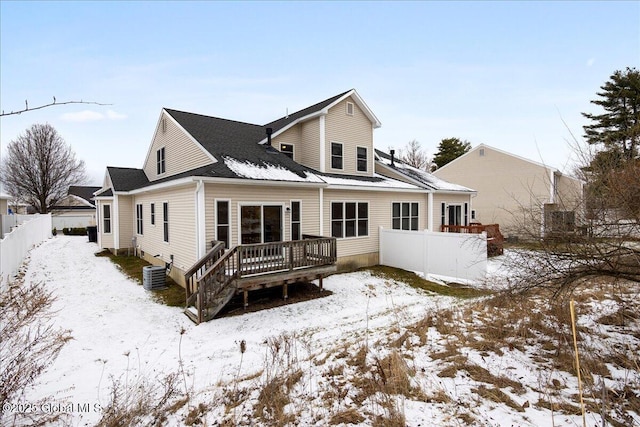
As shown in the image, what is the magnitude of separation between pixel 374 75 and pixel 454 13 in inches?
267

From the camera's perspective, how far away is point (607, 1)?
381 inches

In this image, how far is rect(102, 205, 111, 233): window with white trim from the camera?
56.2 feet

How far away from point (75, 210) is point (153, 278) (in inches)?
1492

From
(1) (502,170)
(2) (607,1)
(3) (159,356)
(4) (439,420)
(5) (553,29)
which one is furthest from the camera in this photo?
(1) (502,170)

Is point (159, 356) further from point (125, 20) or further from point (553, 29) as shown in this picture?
point (553, 29)

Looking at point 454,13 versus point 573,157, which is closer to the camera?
point 573,157

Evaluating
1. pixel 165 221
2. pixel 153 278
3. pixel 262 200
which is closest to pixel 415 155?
pixel 262 200

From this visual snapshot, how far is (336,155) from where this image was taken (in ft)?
46.9

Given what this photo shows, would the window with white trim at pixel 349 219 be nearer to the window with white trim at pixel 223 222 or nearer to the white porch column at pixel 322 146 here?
the white porch column at pixel 322 146

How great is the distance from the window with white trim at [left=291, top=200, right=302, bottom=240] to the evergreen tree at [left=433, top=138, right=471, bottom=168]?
34934 millimetres

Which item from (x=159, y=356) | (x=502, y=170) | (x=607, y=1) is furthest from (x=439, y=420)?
(x=502, y=170)

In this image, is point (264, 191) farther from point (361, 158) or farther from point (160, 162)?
point (160, 162)

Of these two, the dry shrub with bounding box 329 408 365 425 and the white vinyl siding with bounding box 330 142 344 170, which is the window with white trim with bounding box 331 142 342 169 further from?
the dry shrub with bounding box 329 408 365 425

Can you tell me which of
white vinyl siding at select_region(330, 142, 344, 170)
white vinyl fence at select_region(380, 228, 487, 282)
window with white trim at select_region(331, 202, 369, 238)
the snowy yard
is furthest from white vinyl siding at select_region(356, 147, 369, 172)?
the snowy yard
